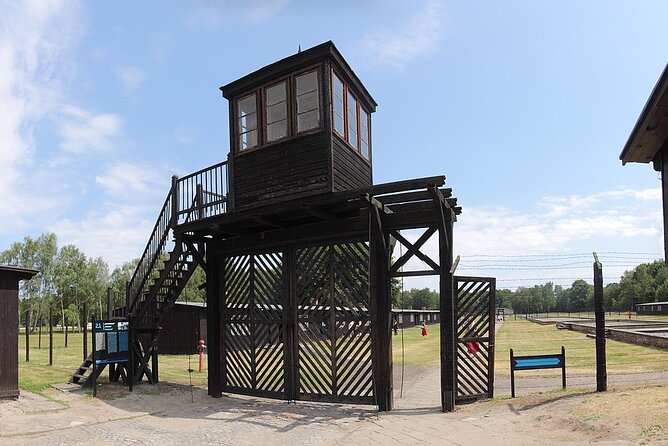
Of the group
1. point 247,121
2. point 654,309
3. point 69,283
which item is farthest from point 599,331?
point 654,309

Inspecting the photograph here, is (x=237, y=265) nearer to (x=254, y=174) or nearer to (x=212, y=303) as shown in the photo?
(x=212, y=303)

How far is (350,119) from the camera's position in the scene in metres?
12.8

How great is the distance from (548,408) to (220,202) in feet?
28.2

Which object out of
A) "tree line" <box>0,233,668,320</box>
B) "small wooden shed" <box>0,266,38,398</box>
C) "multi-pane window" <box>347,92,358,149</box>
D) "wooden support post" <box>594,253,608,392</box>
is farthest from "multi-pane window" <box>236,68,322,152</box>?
"tree line" <box>0,233,668,320</box>

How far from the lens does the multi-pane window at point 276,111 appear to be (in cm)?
1238

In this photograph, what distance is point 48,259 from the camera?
217 feet

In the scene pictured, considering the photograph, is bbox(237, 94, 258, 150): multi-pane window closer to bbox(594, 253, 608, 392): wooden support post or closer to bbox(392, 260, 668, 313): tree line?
bbox(594, 253, 608, 392): wooden support post

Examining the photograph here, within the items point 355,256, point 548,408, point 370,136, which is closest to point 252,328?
point 355,256

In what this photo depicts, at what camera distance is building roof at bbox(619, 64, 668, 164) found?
6.93 m

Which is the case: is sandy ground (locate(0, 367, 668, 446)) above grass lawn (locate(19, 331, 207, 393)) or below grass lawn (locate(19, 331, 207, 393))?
above

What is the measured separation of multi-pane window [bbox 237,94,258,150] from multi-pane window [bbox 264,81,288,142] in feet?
1.47

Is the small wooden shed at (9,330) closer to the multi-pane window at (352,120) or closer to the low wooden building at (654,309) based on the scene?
the multi-pane window at (352,120)

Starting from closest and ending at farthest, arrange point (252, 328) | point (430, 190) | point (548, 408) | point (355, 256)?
point (548, 408) → point (430, 190) → point (355, 256) → point (252, 328)

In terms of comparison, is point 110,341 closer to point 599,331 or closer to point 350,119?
point 350,119
